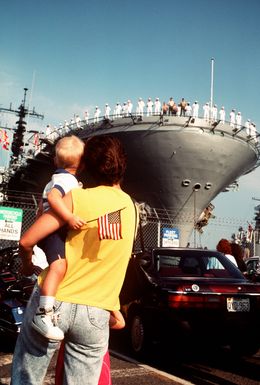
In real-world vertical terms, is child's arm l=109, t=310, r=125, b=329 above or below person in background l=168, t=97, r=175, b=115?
below

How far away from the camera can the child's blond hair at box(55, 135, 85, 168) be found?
2.21 metres

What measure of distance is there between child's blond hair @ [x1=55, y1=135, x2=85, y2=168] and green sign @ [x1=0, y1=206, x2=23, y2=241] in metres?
8.14

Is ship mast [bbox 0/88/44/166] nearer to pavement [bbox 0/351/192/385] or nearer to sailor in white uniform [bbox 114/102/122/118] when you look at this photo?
sailor in white uniform [bbox 114/102/122/118]

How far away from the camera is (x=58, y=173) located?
220 cm

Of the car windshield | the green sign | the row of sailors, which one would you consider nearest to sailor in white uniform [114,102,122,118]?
the row of sailors

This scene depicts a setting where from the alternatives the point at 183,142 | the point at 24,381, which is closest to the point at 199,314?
the point at 24,381

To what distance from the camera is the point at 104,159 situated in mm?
1986

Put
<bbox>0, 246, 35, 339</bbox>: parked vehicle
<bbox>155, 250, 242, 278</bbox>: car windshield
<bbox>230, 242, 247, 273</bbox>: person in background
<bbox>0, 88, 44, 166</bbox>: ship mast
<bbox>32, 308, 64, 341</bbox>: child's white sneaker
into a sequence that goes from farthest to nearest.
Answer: <bbox>0, 88, 44, 166</bbox>: ship mast
<bbox>230, 242, 247, 273</bbox>: person in background
<bbox>155, 250, 242, 278</bbox>: car windshield
<bbox>0, 246, 35, 339</bbox>: parked vehicle
<bbox>32, 308, 64, 341</bbox>: child's white sneaker

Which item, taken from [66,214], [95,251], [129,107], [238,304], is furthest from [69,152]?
[129,107]

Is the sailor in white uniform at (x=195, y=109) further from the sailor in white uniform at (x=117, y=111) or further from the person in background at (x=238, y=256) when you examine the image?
the person in background at (x=238, y=256)

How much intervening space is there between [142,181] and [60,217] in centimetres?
2297

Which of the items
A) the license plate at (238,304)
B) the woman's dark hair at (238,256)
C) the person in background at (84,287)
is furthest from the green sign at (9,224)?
the person in background at (84,287)

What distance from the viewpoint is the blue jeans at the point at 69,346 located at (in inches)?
70.2

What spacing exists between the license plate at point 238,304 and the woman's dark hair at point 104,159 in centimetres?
353
